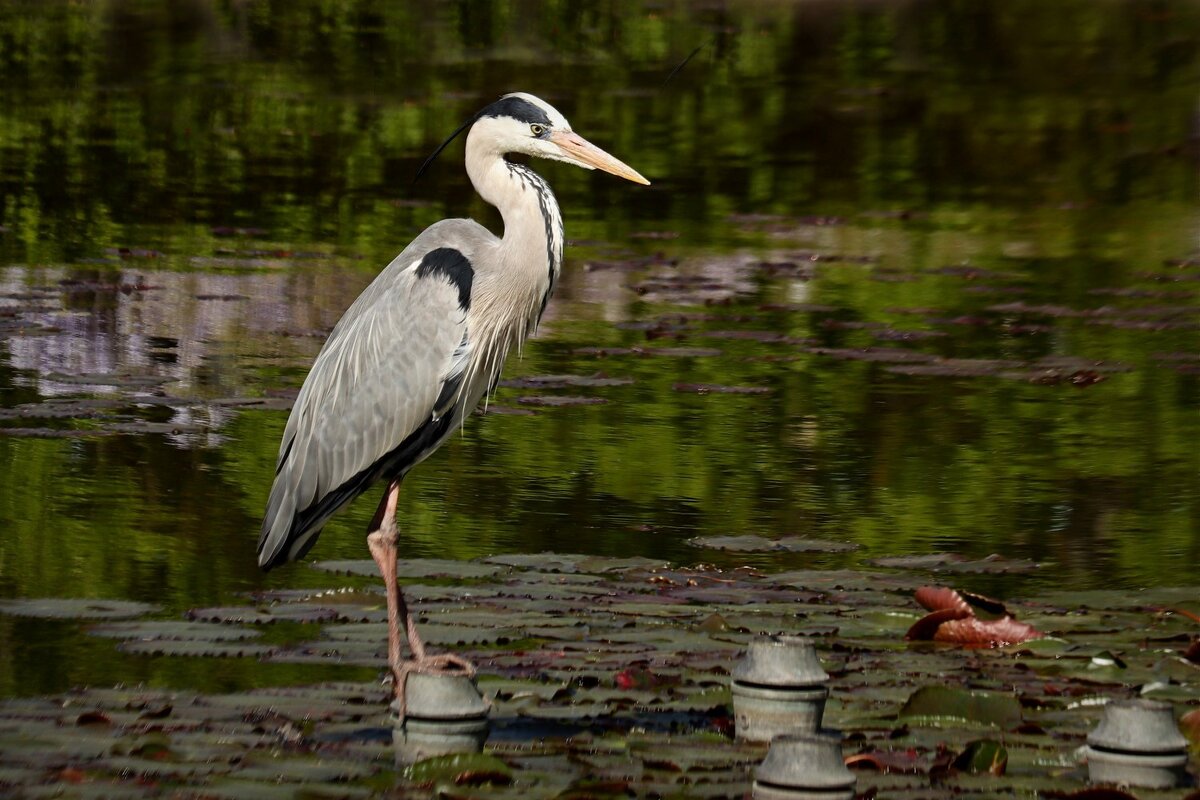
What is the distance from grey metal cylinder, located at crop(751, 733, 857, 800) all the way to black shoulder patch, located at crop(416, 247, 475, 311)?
2.31 meters

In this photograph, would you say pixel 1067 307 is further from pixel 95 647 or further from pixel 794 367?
pixel 95 647

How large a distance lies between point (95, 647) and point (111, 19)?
20.4 metres

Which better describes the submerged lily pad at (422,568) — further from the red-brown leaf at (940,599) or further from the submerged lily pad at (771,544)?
the red-brown leaf at (940,599)

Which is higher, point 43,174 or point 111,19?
point 111,19

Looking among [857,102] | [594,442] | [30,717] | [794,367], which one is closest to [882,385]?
[794,367]

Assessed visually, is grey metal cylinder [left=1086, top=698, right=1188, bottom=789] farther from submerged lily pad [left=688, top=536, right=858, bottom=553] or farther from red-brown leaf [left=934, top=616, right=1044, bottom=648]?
submerged lily pad [left=688, top=536, right=858, bottom=553]

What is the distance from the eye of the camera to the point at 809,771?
470 cm

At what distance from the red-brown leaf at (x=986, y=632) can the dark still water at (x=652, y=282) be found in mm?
851

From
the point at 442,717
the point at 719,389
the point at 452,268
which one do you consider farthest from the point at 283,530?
the point at 719,389

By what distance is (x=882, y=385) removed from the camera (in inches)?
430

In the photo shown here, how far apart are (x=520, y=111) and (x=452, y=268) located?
54cm

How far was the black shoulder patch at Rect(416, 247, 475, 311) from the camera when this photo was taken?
6.66 metres

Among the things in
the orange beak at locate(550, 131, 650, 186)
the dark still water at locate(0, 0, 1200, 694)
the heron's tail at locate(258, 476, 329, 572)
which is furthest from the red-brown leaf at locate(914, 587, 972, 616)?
the heron's tail at locate(258, 476, 329, 572)

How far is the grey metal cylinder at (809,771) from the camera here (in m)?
4.69
